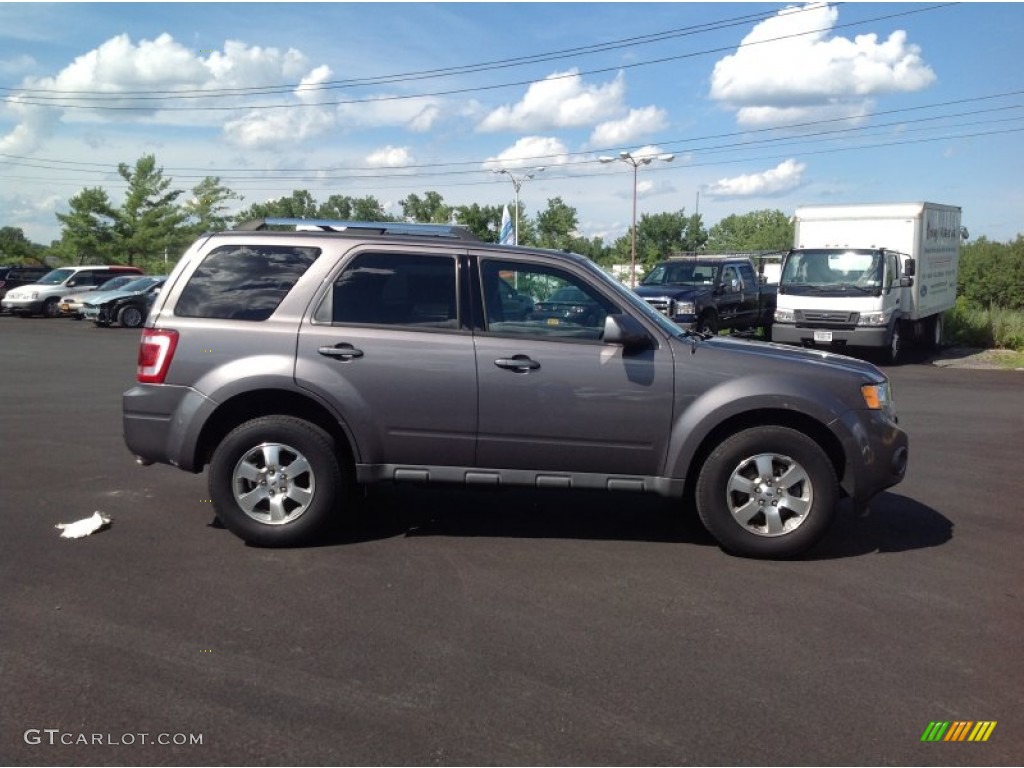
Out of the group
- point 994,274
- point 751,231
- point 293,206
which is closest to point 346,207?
point 293,206

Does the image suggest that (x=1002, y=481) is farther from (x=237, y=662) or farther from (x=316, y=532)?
(x=237, y=662)

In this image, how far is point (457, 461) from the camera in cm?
576

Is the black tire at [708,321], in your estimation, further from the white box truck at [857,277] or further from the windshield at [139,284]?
the windshield at [139,284]

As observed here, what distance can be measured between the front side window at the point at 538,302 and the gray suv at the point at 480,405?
0.04 ft

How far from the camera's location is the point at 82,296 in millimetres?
30688

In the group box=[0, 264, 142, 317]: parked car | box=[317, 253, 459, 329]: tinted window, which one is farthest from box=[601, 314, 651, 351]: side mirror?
box=[0, 264, 142, 317]: parked car

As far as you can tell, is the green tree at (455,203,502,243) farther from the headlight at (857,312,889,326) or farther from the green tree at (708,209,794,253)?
the green tree at (708,209,794,253)

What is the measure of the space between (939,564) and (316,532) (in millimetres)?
3787

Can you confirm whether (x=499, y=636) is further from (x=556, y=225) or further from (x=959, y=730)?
(x=556, y=225)

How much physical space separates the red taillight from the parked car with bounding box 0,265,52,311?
3178 cm

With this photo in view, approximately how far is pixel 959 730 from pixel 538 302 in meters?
3.32

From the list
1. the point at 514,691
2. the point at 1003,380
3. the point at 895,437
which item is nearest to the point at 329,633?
the point at 514,691

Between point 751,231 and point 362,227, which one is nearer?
point 362,227

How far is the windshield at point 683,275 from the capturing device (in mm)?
20422
